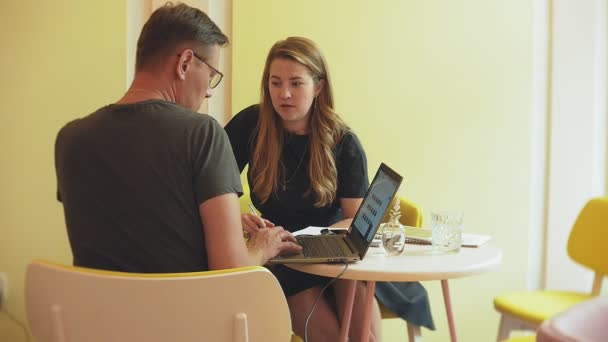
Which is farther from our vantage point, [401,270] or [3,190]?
[3,190]

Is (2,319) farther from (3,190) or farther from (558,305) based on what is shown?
(558,305)

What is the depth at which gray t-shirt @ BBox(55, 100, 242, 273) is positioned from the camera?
139 centimetres

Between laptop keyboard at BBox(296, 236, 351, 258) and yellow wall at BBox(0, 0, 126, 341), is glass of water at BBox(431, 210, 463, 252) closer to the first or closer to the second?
laptop keyboard at BBox(296, 236, 351, 258)

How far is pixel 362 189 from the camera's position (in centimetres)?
245

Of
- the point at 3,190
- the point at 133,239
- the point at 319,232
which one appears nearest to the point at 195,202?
the point at 133,239

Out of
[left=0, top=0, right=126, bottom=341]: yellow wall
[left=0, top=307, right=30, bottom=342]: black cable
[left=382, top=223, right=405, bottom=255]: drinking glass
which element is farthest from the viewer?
[left=0, top=307, right=30, bottom=342]: black cable

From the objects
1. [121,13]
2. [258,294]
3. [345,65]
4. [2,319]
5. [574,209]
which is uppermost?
[121,13]

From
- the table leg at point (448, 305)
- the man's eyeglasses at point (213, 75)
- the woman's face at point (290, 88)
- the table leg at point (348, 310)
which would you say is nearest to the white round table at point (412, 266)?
the table leg at point (348, 310)

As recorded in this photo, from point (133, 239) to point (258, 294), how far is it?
1.02 feet

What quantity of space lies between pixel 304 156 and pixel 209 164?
42.3 inches

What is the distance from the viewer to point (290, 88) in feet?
7.88

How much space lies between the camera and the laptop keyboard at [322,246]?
1871 millimetres

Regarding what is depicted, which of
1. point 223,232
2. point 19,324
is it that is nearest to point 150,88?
point 223,232

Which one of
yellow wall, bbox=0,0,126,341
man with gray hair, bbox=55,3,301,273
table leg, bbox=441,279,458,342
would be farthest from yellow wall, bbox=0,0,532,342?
man with gray hair, bbox=55,3,301,273
